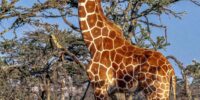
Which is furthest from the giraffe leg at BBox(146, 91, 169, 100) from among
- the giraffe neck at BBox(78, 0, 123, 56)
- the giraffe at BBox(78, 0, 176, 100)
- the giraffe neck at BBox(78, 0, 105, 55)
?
the giraffe neck at BBox(78, 0, 105, 55)

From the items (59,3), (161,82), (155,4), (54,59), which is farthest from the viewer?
(155,4)

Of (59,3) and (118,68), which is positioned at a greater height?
(59,3)

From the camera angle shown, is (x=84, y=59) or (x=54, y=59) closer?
(x=54, y=59)

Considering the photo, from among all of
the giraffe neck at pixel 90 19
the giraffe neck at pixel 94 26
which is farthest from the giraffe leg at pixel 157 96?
the giraffe neck at pixel 90 19

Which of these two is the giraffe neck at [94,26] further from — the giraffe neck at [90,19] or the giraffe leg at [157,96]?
the giraffe leg at [157,96]

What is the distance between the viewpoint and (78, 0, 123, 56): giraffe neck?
40.6 feet

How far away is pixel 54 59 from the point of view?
1367 centimetres

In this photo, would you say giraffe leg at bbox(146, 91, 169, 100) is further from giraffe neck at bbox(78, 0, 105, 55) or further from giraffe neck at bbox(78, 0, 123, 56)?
giraffe neck at bbox(78, 0, 105, 55)

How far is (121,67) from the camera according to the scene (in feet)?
39.3

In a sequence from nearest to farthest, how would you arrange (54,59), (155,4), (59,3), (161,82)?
(161,82), (59,3), (54,59), (155,4)

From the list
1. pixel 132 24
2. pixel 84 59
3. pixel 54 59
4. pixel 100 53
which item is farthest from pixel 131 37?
pixel 100 53

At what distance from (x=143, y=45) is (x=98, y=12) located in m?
5.53

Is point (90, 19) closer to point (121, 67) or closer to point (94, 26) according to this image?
point (94, 26)

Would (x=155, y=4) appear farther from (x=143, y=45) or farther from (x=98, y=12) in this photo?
(x=98, y=12)
